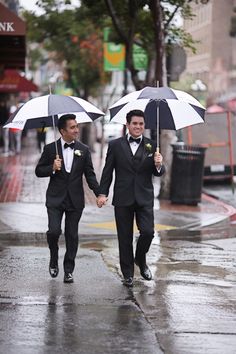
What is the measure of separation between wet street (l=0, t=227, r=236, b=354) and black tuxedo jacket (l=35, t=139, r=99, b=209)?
91cm

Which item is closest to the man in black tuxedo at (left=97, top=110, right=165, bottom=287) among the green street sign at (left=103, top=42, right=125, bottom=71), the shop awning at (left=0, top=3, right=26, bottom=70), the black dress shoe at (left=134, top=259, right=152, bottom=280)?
the black dress shoe at (left=134, top=259, right=152, bottom=280)

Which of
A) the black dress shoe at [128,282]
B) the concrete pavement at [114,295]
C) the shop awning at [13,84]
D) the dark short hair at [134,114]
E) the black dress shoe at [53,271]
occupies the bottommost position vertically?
the concrete pavement at [114,295]

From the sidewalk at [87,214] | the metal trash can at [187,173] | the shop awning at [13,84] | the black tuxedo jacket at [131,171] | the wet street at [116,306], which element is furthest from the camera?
the shop awning at [13,84]

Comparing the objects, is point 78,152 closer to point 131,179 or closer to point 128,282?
point 131,179

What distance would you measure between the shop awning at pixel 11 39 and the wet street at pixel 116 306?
741cm

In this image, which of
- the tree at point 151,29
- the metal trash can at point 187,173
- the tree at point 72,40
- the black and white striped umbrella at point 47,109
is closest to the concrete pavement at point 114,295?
the black and white striped umbrella at point 47,109

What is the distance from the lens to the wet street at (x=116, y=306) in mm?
6207

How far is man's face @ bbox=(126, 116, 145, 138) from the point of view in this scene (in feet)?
26.5

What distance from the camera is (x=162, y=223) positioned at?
13.4 m

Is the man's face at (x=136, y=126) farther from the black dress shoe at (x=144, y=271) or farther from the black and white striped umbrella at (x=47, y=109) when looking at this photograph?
the black dress shoe at (x=144, y=271)

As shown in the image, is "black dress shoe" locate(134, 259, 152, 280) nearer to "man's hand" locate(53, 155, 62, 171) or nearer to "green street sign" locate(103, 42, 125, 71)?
"man's hand" locate(53, 155, 62, 171)

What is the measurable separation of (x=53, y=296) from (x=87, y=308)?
593mm

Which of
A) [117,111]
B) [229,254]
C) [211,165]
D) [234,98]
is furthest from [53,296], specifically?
[234,98]

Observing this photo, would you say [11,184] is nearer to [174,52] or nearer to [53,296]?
[174,52]
